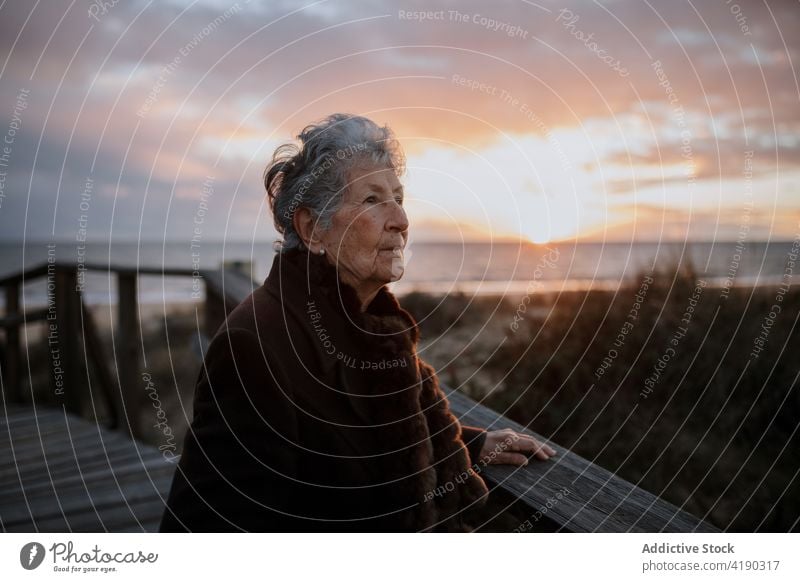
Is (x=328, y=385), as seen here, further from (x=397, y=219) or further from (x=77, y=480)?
(x=77, y=480)

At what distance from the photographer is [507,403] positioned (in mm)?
3143

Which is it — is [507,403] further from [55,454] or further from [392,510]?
[55,454]

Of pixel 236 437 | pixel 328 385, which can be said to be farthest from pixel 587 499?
pixel 236 437

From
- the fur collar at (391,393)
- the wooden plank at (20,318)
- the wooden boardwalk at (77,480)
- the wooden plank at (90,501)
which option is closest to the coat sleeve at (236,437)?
the fur collar at (391,393)

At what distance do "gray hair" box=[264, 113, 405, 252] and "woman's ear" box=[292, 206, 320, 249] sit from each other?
0.04 ft

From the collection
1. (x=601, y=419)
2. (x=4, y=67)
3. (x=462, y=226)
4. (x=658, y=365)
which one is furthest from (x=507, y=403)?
(x=4, y=67)

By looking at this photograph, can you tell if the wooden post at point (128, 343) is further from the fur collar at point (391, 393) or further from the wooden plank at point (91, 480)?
the fur collar at point (391, 393)

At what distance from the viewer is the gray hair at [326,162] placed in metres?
1.43

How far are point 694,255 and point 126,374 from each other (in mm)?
3152

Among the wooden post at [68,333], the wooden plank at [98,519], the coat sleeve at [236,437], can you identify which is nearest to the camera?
the coat sleeve at [236,437]

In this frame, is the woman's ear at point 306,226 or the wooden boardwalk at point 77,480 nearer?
the woman's ear at point 306,226

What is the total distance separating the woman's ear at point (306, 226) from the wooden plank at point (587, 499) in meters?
0.68

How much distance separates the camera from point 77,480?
2477 mm

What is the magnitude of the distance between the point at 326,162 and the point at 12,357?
346 centimetres
